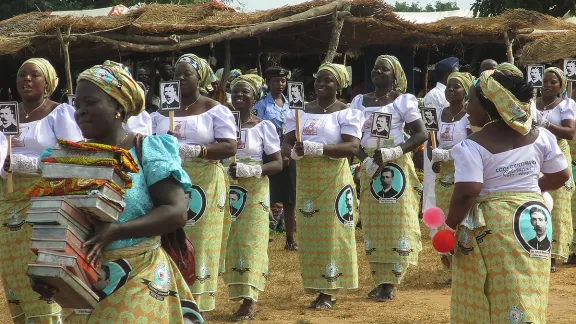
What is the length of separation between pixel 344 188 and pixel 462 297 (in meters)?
3.29

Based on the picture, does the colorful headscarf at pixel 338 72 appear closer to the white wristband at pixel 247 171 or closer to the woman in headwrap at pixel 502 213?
the white wristband at pixel 247 171

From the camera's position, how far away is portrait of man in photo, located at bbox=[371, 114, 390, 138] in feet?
28.5

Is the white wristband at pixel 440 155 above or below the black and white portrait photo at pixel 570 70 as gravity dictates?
below

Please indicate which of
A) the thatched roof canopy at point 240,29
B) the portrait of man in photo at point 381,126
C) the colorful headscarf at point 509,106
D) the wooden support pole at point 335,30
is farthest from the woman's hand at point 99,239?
the wooden support pole at point 335,30

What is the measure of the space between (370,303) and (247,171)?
73.3 inches

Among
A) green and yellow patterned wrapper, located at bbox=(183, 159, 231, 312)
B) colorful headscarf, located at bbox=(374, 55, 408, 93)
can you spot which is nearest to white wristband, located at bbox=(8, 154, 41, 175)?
green and yellow patterned wrapper, located at bbox=(183, 159, 231, 312)

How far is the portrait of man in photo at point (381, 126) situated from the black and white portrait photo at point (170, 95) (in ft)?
6.78

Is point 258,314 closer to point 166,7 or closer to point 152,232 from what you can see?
point 152,232

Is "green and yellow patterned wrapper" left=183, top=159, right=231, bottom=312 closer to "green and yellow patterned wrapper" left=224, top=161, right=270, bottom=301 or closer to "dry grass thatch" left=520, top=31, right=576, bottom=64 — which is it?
"green and yellow patterned wrapper" left=224, top=161, right=270, bottom=301

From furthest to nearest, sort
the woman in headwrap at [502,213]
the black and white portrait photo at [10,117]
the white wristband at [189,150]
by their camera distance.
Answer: the white wristband at [189,150] < the black and white portrait photo at [10,117] < the woman in headwrap at [502,213]

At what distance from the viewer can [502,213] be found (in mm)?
5184

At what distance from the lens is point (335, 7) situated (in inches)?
568

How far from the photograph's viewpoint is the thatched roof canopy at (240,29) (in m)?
12.5

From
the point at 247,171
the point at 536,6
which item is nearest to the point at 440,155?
the point at 247,171
